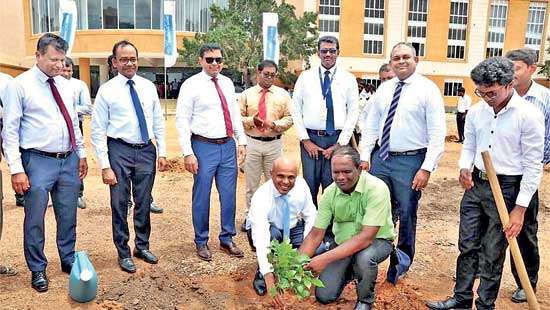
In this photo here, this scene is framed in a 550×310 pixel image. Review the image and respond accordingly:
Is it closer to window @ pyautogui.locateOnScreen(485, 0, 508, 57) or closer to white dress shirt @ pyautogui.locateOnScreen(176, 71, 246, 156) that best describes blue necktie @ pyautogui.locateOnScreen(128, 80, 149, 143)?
white dress shirt @ pyautogui.locateOnScreen(176, 71, 246, 156)

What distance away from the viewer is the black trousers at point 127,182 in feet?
13.5

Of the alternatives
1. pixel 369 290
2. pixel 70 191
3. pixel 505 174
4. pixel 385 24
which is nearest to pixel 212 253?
pixel 70 191

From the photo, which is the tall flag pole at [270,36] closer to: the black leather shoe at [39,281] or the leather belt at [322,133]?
the leather belt at [322,133]

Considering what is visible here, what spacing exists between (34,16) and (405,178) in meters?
33.9

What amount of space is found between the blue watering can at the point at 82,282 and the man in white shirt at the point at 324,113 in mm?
2230

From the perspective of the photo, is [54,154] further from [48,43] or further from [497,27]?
[497,27]

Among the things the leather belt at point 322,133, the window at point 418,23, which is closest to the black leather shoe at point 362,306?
the leather belt at point 322,133

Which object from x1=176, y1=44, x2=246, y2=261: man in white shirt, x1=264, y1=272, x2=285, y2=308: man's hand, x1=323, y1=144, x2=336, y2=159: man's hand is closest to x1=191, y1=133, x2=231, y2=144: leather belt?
x1=176, y1=44, x2=246, y2=261: man in white shirt

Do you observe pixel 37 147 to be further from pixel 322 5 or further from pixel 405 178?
pixel 322 5

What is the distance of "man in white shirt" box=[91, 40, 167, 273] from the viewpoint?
409 centimetres

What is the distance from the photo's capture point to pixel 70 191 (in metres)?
3.92

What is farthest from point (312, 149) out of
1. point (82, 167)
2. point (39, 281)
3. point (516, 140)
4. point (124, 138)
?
point (39, 281)

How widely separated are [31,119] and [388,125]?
281 cm

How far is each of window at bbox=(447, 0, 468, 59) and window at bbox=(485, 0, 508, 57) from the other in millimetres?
2102
